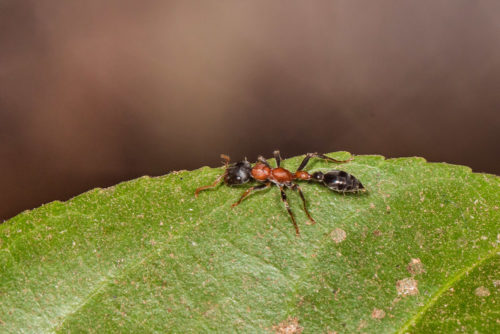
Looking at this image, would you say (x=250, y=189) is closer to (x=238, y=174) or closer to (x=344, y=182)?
(x=238, y=174)

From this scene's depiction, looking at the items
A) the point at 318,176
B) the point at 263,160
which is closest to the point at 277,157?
the point at 263,160

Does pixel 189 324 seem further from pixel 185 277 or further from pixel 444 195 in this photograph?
pixel 444 195

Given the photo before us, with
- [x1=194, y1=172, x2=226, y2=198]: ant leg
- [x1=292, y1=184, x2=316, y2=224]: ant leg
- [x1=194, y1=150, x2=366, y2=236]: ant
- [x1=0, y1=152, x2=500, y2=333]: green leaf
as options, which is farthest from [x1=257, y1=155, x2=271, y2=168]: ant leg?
[x1=0, y1=152, x2=500, y2=333]: green leaf

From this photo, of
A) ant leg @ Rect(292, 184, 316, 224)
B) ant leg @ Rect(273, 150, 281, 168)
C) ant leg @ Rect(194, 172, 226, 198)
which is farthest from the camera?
ant leg @ Rect(273, 150, 281, 168)

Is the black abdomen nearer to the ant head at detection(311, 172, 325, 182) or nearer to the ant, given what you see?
the ant

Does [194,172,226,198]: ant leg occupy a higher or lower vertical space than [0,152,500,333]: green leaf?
higher

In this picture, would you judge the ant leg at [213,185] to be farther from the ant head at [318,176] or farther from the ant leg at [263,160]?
the ant head at [318,176]

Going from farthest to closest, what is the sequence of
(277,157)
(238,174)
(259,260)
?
(277,157)
(238,174)
(259,260)

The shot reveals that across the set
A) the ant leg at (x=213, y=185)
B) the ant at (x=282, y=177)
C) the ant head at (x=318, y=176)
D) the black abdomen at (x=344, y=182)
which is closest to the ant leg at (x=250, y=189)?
the ant at (x=282, y=177)
